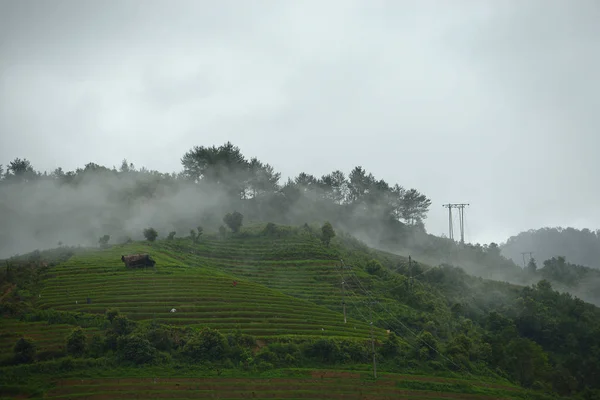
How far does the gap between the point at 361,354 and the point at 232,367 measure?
11.4 metres

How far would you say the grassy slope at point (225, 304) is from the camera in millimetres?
35500

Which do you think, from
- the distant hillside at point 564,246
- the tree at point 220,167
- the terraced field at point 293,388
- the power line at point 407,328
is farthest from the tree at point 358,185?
the distant hillside at point 564,246

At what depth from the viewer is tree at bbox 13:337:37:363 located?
34688mm

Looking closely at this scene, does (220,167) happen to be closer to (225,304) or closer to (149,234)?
(149,234)

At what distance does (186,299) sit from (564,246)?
168427 mm

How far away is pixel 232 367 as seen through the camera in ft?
125

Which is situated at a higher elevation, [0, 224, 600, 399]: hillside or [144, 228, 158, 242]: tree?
[144, 228, 158, 242]: tree

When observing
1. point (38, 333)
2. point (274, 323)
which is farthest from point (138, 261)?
point (274, 323)

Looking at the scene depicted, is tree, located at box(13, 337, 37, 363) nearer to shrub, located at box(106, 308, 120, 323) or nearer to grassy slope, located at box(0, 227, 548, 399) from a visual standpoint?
grassy slope, located at box(0, 227, 548, 399)

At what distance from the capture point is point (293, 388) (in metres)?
36.7

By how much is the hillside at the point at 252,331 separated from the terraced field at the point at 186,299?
0.18 metres

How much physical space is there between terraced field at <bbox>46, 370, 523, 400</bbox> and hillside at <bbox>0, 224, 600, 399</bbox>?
0.42 feet

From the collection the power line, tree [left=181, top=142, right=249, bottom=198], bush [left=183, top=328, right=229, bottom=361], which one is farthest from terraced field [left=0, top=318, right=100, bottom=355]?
tree [left=181, top=142, right=249, bottom=198]

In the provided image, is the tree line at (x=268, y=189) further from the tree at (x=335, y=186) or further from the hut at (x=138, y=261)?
the hut at (x=138, y=261)
